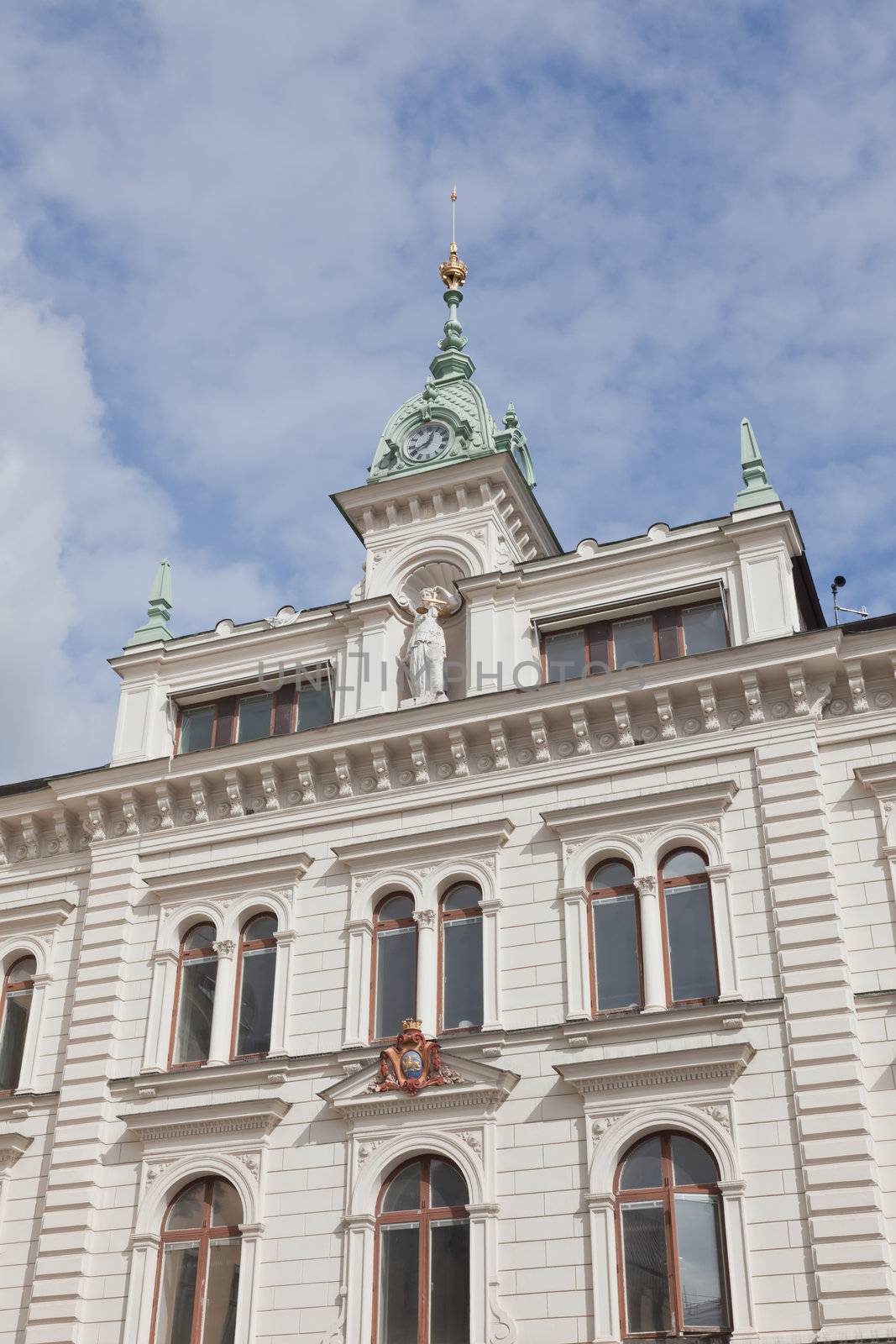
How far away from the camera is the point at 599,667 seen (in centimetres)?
2775

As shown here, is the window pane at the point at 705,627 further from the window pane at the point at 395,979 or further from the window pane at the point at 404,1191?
the window pane at the point at 404,1191

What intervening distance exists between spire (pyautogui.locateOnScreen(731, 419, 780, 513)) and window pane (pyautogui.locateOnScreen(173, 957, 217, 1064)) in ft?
41.9

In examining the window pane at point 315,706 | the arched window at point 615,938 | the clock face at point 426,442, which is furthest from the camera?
the clock face at point 426,442

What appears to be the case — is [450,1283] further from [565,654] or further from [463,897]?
[565,654]

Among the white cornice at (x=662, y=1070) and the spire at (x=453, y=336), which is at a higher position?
the spire at (x=453, y=336)

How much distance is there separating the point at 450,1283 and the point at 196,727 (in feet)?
40.6

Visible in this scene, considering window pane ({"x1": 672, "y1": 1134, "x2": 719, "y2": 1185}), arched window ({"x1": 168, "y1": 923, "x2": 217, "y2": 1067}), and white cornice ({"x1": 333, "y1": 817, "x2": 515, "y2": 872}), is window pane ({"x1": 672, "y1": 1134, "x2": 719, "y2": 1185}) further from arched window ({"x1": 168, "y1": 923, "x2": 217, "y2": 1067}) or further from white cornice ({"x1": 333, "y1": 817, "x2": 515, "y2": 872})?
arched window ({"x1": 168, "y1": 923, "x2": 217, "y2": 1067})

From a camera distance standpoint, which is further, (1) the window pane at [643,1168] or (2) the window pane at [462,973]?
(2) the window pane at [462,973]

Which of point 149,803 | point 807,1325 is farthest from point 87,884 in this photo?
point 807,1325

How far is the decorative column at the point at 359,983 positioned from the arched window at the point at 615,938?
12.9 ft

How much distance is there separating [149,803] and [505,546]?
8684 millimetres

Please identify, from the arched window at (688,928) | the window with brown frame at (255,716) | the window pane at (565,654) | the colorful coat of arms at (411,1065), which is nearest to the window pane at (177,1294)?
the colorful coat of arms at (411,1065)

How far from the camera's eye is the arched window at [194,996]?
88.7ft

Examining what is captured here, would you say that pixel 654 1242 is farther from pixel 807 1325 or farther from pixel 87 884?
pixel 87 884
